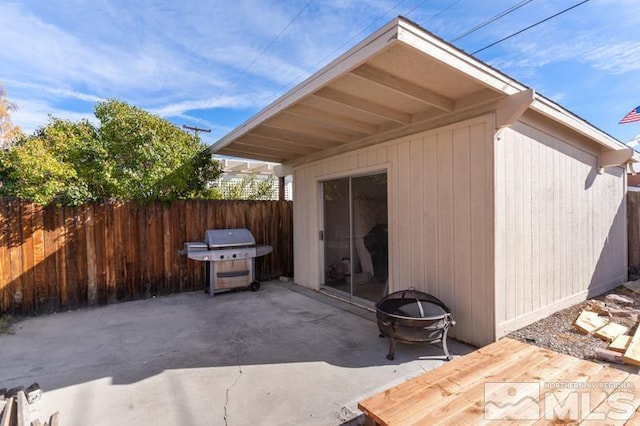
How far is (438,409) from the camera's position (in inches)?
59.8

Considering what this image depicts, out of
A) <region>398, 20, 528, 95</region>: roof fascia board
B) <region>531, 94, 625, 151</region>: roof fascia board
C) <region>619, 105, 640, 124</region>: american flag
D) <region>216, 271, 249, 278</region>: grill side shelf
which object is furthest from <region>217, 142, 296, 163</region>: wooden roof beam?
<region>619, 105, 640, 124</region>: american flag

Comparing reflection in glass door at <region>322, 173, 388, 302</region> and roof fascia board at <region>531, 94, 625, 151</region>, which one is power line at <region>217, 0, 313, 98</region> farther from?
roof fascia board at <region>531, 94, 625, 151</region>

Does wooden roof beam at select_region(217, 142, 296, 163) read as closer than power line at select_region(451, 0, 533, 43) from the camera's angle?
No

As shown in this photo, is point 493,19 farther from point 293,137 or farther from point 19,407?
point 19,407

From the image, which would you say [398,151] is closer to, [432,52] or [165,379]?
[432,52]

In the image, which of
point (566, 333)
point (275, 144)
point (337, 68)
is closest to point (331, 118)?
point (337, 68)

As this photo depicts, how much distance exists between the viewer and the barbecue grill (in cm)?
529

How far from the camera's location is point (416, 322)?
2.89 meters

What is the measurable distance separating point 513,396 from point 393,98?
9.52 ft

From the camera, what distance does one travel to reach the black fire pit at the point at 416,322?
2904 millimetres

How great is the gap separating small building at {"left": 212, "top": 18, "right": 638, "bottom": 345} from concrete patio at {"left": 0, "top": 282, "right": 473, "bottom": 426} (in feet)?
A: 2.74

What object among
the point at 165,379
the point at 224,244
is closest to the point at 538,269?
the point at 165,379

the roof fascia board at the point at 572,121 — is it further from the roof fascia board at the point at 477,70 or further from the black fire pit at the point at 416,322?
the black fire pit at the point at 416,322

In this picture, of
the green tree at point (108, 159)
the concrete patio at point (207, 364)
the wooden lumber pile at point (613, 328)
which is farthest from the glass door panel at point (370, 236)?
the green tree at point (108, 159)
